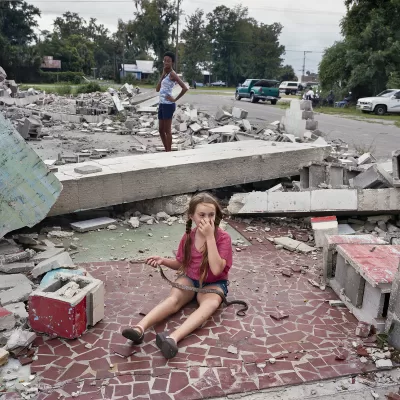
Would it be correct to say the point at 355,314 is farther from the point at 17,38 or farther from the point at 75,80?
the point at 17,38

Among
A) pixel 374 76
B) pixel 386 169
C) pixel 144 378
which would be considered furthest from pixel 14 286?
pixel 374 76

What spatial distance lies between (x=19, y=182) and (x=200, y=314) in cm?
222

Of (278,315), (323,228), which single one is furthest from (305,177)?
(278,315)

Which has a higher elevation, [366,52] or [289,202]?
[366,52]

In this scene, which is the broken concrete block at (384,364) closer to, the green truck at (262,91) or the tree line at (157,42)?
the green truck at (262,91)

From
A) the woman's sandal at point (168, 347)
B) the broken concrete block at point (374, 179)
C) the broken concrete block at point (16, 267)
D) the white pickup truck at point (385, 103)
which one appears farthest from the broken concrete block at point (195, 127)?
the white pickup truck at point (385, 103)

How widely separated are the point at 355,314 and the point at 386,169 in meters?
2.67

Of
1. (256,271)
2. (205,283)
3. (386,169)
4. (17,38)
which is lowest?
(256,271)

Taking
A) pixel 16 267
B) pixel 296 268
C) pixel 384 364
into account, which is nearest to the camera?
pixel 384 364

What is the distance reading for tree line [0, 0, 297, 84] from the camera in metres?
54.8

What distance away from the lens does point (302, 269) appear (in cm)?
461

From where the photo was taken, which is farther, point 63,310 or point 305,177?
point 305,177

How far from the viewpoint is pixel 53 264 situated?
164 inches

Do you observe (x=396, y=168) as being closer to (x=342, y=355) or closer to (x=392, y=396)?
(x=342, y=355)
